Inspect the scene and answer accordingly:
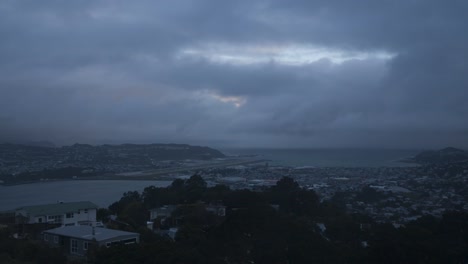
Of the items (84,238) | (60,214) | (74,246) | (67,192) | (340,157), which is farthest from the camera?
(340,157)

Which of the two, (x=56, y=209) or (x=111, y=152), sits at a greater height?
(x=111, y=152)

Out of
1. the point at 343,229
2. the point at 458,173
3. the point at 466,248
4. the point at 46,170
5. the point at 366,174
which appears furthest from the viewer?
the point at 46,170

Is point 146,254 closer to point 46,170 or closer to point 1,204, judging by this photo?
point 1,204

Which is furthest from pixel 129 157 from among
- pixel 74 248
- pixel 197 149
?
pixel 74 248

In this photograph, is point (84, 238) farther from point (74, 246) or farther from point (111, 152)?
point (111, 152)

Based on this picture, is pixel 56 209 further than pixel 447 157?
No

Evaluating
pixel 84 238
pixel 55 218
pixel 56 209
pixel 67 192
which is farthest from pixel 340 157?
pixel 84 238

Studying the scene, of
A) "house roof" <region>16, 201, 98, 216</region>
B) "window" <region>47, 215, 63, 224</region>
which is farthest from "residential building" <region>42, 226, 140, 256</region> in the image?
"house roof" <region>16, 201, 98, 216</region>

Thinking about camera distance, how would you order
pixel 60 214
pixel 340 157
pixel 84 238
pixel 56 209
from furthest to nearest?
1. pixel 340 157
2. pixel 56 209
3. pixel 60 214
4. pixel 84 238

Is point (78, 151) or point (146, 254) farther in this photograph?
point (78, 151)

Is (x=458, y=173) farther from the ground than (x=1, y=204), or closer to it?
farther from the ground
